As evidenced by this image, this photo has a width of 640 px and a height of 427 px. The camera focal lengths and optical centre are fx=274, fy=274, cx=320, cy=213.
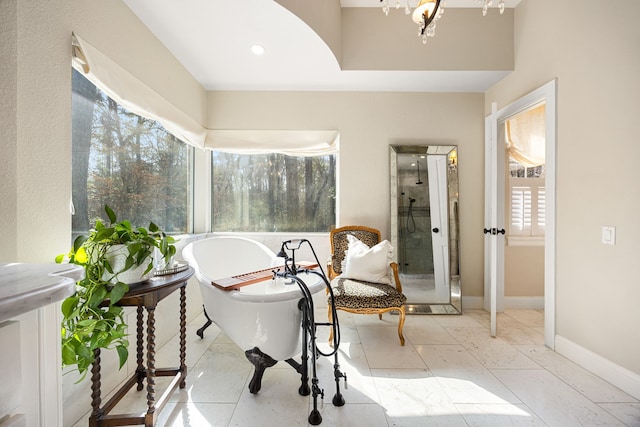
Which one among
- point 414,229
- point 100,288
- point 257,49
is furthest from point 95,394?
point 414,229

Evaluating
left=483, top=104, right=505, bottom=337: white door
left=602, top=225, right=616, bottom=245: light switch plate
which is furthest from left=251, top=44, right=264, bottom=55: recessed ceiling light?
left=602, top=225, right=616, bottom=245: light switch plate

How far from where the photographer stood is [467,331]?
256 cm

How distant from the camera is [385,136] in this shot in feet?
10.3

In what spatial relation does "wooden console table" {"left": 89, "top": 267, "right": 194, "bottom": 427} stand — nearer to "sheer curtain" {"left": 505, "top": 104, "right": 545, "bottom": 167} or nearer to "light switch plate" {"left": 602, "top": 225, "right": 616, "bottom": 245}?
"light switch plate" {"left": 602, "top": 225, "right": 616, "bottom": 245}

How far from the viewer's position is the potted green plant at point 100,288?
1.14m

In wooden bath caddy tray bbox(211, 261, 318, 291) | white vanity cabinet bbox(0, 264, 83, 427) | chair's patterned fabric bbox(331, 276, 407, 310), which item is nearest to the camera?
white vanity cabinet bbox(0, 264, 83, 427)

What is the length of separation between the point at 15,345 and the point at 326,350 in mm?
1978

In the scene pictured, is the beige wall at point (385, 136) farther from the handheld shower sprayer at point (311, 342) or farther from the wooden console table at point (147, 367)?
the wooden console table at point (147, 367)

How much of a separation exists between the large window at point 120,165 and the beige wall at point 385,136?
129 centimetres

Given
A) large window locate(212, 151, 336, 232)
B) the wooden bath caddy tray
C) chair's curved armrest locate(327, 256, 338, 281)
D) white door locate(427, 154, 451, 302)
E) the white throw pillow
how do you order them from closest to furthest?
the wooden bath caddy tray, the white throw pillow, chair's curved armrest locate(327, 256, 338, 281), white door locate(427, 154, 451, 302), large window locate(212, 151, 336, 232)

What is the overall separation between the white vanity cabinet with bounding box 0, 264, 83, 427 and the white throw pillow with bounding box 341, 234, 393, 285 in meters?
2.11

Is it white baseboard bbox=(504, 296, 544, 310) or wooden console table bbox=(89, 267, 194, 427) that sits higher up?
wooden console table bbox=(89, 267, 194, 427)

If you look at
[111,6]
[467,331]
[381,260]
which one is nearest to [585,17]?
[381,260]

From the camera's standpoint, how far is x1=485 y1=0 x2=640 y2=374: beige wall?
1.67 m
